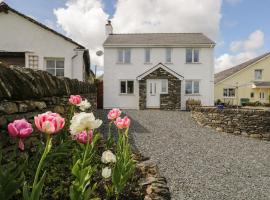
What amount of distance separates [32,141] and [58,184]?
66 cm

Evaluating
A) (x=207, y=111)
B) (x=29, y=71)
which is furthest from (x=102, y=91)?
(x=29, y=71)

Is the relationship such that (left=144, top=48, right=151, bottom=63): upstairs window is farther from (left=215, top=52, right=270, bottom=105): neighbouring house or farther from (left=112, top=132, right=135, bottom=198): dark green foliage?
(left=112, top=132, right=135, bottom=198): dark green foliage

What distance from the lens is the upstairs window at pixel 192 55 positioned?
2542 cm

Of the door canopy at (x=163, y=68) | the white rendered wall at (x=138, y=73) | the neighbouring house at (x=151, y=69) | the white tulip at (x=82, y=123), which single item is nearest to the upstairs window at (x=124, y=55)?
the neighbouring house at (x=151, y=69)

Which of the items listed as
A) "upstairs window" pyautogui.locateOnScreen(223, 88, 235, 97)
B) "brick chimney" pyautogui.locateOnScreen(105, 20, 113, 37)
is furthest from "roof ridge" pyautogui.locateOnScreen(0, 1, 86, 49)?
"upstairs window" pyautogui.locateOnScreen(223, 88, 235, 97)

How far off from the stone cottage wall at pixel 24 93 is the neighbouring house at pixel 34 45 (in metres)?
12.8

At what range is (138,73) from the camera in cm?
2539

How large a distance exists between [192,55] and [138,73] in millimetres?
5069

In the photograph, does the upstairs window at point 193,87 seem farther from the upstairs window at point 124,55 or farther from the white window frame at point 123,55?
the upstairs window at point 124,55

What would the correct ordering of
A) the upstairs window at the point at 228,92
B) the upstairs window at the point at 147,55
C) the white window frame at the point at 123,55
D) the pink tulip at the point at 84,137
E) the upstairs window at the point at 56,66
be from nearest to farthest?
1. the pink tulip at the point at 84,137
2. the upstairs window at the point at 56,66
3. the white window frame at the point at 123,55
4. the upstairs window at the point at 147,55
5. the upstairs window at the point at 228,92

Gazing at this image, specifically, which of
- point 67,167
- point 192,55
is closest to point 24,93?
point 67,167

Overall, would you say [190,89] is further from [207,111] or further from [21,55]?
[21,55]

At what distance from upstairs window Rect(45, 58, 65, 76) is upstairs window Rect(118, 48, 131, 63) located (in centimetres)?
860

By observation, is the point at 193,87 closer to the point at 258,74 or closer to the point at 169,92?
the point at 169,92
